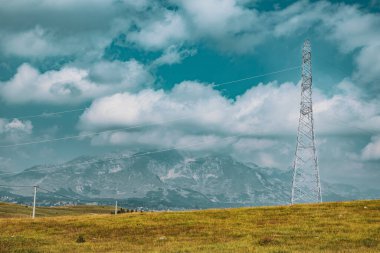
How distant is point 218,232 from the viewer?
41.9m

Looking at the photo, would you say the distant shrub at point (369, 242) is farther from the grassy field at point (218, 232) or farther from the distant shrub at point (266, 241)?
the distant shrub at point (266, 241)

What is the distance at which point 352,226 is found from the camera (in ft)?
136

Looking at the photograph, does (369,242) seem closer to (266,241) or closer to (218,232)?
(266,241)

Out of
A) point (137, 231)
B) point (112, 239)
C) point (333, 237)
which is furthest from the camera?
point (137, 231)

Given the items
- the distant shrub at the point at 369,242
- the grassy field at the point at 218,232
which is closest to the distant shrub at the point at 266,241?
the grassy field at the point at 218,232

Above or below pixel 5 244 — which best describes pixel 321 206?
above

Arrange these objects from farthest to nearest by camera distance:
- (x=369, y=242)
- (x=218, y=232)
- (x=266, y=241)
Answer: (x=218, y=232)
(x=266, y=241)
(x=369, y=242)

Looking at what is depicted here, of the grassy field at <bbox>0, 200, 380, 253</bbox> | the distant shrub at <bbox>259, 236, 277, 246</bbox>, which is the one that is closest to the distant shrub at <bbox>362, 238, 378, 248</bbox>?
the grassy field at <bbox>0, 200, 380, 253</bbox>

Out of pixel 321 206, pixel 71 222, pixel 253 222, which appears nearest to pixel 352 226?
pixel 253 222

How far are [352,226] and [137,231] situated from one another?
67.9ft

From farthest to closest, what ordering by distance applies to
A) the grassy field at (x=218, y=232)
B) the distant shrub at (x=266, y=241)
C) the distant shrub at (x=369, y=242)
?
1. the distant shrub at (x=266, y=241)
2. the grassy field at (x=218, y=232)
3. the distant shrub at (x=369, y=242)

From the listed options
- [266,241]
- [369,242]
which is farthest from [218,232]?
[369,242]

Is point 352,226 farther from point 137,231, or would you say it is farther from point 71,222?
point 71,222

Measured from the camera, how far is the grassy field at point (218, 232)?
108ft
